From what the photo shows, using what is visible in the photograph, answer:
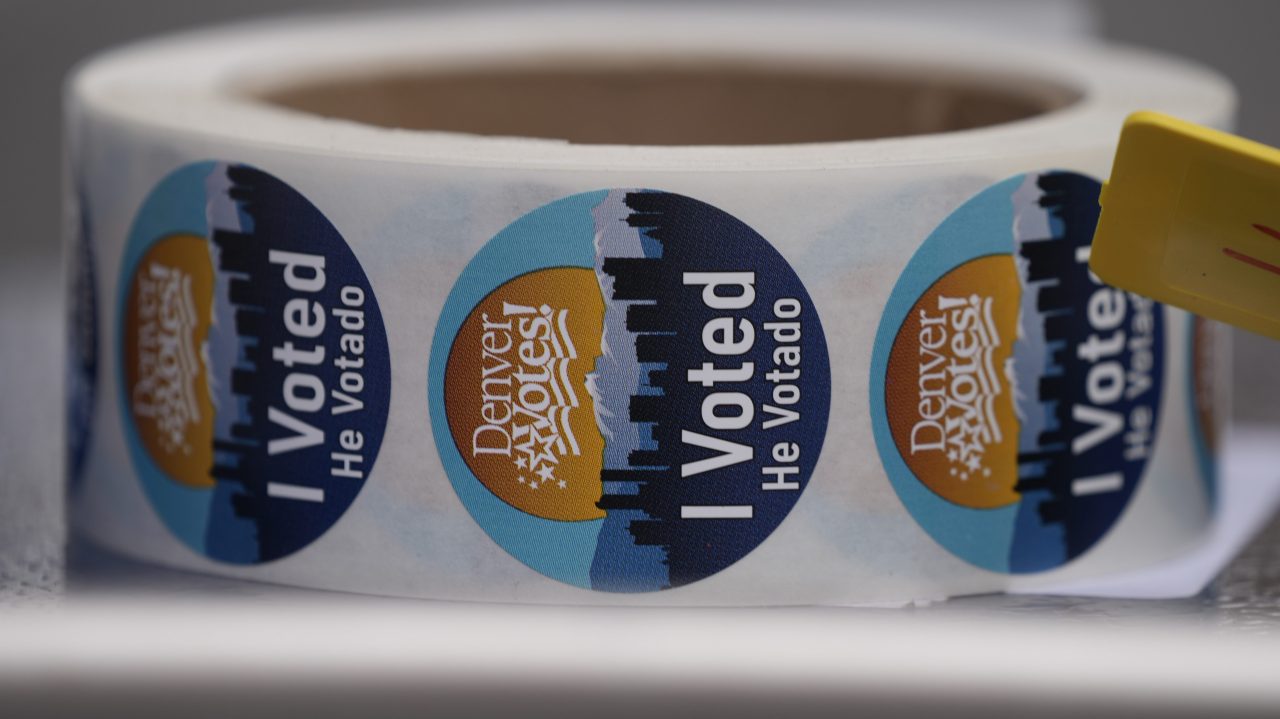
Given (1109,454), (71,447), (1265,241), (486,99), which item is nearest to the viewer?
(1265,241)

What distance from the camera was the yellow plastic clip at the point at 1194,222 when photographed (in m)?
1.01

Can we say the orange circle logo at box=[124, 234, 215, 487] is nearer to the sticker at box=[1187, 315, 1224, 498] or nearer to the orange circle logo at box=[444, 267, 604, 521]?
the orange circle logo at box=[444, 267, 604, 521]

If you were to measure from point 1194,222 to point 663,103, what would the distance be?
0.62m

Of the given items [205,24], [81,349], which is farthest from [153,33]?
[81,349]

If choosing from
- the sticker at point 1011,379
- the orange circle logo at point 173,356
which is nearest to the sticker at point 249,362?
the orange circle logo at point 173,356

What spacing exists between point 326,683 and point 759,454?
0.80ft

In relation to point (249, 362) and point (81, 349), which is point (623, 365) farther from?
point (81, 349)

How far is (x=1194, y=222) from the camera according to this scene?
104 cm

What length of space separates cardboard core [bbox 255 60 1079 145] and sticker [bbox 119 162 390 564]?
1.20ft

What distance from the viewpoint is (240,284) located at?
3.74 feet

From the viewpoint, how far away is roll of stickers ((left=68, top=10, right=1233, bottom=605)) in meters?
1.08

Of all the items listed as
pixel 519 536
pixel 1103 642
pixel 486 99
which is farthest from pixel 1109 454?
pixel 486 99

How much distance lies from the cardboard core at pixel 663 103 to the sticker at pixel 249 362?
37cm

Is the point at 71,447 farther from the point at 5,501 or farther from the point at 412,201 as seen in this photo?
the point at 412,201
